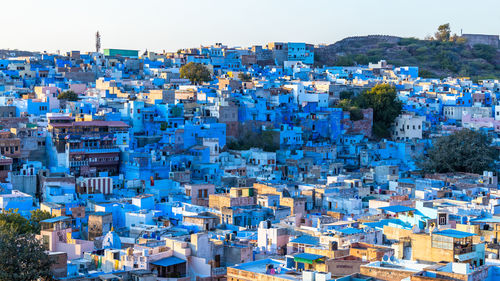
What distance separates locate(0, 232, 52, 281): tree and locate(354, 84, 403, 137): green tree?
21.6 m

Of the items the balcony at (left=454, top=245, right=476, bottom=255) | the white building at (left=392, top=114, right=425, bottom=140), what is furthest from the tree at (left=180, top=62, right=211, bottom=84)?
the balcony at (left=454, top=245, right=476, bottom=255)

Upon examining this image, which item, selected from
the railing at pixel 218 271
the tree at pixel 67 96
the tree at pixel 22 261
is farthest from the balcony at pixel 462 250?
the tree at pixel 67 96

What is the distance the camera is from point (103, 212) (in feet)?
61.2

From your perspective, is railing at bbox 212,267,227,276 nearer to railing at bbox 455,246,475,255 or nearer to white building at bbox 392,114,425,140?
railing at bbox 455,246,475,255

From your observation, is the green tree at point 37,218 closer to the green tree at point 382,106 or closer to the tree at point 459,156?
the tree at point 459,156

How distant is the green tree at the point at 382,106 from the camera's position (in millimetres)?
33781

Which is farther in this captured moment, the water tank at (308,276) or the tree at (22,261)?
the tree at (22,261)

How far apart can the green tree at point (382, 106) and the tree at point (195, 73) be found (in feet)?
23.6

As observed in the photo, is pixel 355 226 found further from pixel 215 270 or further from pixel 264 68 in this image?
pixel 264 68

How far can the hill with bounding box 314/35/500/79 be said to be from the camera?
5178 cm

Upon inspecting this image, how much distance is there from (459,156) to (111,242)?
609 inches

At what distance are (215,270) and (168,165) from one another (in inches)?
428

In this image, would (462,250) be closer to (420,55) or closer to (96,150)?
(96,150)

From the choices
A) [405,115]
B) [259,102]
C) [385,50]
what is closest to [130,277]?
[259,102]
